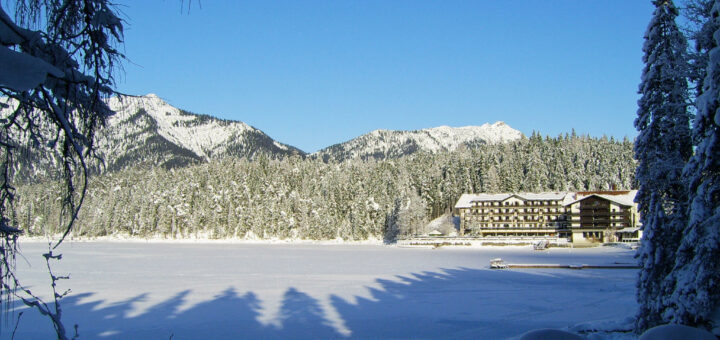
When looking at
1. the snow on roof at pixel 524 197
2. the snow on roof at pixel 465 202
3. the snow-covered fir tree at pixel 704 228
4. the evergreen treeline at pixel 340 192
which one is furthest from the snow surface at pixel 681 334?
the snow on roof at pixel 465 202

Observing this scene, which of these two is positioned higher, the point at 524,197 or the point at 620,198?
the point at 524,197

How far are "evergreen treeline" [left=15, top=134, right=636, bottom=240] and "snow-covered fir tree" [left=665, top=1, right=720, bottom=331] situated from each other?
245ft

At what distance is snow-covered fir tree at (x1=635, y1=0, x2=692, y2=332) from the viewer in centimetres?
1373

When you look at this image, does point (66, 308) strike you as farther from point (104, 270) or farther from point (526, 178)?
point (526, 178)

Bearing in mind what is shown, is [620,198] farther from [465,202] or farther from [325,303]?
[325,303]

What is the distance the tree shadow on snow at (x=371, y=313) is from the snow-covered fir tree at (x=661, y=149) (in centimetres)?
336

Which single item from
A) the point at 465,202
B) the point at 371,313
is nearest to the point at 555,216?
the point at 465,202

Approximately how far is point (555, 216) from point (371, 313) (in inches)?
2876

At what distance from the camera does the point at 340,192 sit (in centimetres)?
9944

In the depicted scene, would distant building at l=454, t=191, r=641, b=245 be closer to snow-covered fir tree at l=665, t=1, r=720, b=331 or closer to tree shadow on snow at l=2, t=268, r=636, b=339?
tree shadow on snow at l=2, t=268, r=636, b=339

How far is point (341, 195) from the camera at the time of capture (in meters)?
99.4

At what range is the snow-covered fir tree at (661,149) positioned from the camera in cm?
1373

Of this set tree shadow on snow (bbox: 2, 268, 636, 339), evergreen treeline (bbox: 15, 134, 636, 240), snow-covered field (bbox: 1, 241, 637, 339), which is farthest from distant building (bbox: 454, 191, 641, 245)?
tree shadow on snow (bbox: 2, 268, 636, 339)

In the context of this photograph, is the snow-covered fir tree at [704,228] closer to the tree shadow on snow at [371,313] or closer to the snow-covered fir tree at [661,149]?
the snow-covered fir tree at [661,149]
